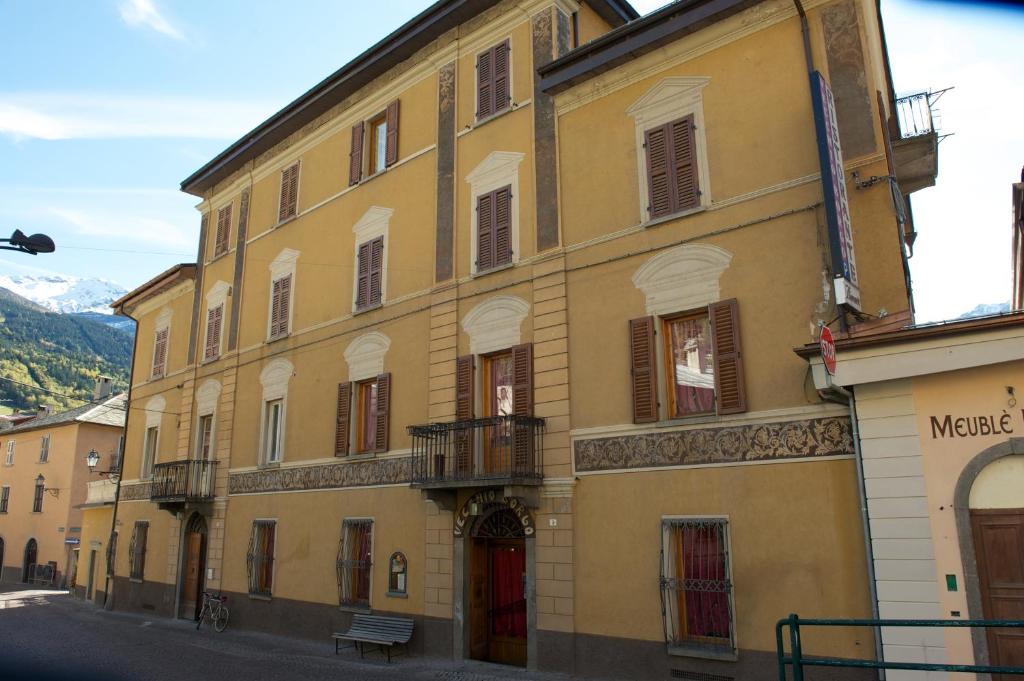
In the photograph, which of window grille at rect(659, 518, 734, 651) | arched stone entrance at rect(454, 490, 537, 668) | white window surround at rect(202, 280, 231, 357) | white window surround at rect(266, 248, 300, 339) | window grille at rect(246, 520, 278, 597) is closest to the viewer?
window grille at rect(659, 518, 734, 651)

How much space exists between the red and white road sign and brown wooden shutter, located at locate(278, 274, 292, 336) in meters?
14.8

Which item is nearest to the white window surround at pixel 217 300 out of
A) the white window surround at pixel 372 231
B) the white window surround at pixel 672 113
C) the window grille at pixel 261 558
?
the window grille at pixel 261 558

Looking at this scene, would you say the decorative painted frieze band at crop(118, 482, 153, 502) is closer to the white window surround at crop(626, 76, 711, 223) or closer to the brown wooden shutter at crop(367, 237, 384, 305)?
the brown wooden shutter at crop(367, 237, 384, 305)

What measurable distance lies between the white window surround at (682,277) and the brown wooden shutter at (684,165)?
82 centimetres

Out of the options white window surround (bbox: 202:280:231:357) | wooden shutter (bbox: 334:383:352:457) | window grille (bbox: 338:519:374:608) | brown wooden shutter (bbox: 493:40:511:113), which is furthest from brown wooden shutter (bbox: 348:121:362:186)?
window grille (bbox: 338:519:374:608)

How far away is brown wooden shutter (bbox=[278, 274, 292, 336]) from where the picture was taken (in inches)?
817

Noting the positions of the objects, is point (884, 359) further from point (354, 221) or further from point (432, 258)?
point (354, 221)

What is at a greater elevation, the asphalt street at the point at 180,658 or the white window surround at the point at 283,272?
the white window surround at the point at 283,272

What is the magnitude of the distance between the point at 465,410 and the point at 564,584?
12.9ft

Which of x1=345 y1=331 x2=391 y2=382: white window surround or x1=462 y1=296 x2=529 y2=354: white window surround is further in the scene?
x1=345 y1=331 x2=391 y2=382: white window surround

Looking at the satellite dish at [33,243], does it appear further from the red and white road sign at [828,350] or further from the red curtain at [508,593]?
the red and white road sign at [828,350]

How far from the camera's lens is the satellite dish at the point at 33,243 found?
10.6 meters

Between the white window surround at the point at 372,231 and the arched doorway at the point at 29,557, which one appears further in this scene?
the arched doorway at the point at 29,557

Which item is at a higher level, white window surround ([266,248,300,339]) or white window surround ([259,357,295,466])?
white window surround ([266,248,300,339])
